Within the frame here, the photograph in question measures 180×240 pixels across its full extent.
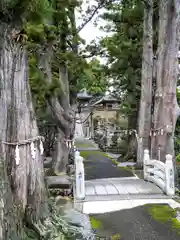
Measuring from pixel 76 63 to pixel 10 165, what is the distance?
5360 millimetres

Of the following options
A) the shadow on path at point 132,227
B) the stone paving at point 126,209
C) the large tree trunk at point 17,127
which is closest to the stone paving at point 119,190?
the stone paving at point 126,209

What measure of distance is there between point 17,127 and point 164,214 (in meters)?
3.45

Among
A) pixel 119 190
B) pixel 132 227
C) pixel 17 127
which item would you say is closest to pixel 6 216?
pixel 17 127

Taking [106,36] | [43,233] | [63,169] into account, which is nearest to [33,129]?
[43,233]

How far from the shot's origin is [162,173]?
22.2ft

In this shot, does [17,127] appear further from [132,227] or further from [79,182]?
[79,182]

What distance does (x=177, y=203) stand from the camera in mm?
5902

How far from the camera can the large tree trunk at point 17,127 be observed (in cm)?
382

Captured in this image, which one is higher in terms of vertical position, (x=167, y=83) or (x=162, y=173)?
(x=167, y=83)

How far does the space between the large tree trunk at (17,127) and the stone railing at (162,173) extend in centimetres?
357

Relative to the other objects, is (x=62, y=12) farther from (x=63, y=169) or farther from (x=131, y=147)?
(x=131, y=147)

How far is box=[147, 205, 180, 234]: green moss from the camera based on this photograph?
4.72 metres

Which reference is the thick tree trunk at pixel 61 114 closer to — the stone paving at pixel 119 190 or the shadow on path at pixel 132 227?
the stone paving at pixel 119 190

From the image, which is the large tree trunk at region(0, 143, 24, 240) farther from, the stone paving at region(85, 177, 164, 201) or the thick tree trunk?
the thick tree trunk
